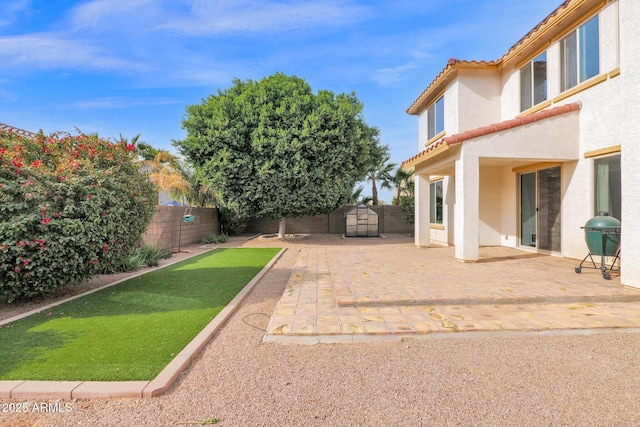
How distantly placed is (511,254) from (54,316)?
1120 cm

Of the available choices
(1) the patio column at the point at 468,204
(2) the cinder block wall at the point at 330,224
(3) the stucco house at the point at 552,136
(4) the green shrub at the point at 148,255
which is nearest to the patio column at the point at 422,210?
(3) the stucco house at the point at 552,136

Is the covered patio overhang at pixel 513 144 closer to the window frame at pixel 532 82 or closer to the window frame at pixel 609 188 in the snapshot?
the window frame at pixel 609 188

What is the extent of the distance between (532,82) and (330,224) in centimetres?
1498

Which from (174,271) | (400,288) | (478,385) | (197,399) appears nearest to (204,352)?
(197,399)

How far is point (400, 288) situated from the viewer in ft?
20.6

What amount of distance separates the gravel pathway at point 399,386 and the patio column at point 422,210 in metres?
8.74

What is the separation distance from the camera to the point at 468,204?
877 cm

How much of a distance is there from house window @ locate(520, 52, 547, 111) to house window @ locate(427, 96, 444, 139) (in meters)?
3.03

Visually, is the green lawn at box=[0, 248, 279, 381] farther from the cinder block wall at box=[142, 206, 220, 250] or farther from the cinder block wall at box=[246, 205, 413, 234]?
the cinder block wall at box=[246, 205, 413, 234]

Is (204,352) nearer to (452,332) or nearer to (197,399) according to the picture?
(197,399)

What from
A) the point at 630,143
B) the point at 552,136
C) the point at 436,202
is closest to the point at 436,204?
the point at 436,202

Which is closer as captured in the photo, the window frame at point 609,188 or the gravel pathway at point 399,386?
the gravel pathway at point 399,386

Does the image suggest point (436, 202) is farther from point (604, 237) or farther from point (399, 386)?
point (399, 386)

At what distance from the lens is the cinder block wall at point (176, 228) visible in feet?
39.7
